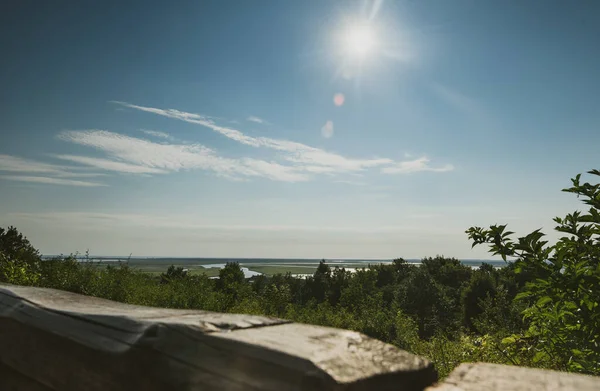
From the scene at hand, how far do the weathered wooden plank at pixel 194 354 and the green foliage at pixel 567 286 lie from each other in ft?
4.84

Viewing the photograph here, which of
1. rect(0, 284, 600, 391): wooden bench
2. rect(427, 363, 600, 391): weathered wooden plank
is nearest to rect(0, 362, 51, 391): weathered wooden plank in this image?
rect(0, 284, 600, 391): wooden bench

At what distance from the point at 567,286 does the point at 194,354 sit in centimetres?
200

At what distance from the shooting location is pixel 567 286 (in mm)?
1989

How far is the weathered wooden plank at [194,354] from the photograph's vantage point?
0.85m

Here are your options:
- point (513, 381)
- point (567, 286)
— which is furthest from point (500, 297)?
point (513, 381)

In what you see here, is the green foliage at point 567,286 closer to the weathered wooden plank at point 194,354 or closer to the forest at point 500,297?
the forest at point 500,297

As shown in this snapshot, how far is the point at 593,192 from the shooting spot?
2.28 metres

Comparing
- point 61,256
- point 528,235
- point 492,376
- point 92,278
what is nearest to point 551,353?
point 528,235

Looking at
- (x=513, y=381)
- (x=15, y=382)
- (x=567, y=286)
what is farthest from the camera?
(x=567, y=286)

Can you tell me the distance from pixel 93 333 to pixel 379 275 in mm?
37273

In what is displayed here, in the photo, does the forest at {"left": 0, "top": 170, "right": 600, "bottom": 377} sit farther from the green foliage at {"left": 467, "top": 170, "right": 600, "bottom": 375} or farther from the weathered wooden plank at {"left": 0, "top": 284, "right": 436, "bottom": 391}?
the weathered wooden plank at {"left": 0, "top": 284, "right": 436, "bottom": 391}

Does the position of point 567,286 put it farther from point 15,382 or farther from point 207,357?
point 15,382

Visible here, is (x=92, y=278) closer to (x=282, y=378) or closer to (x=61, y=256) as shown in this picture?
(x=61, y=256)

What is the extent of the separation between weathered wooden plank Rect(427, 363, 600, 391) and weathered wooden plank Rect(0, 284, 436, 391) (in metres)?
0.09
